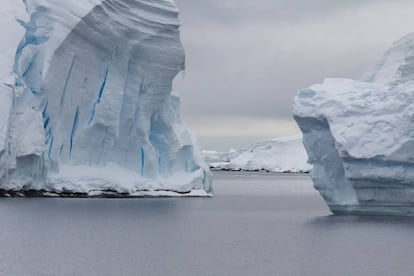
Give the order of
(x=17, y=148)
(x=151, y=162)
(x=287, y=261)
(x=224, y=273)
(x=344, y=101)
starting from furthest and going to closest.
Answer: (x=151, y=162) → (x=17, y=148) → (x=344, y=101) → (x=287, y=261) → (x=224, y=273)

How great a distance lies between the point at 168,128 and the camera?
111 ft

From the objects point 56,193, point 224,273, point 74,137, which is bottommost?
point 224,273

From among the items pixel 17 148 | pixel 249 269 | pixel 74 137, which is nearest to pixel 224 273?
pixel 249 269

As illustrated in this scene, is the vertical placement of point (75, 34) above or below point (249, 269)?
above

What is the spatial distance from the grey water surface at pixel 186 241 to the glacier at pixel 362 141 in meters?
0.63

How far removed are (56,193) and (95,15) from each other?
5780 mm

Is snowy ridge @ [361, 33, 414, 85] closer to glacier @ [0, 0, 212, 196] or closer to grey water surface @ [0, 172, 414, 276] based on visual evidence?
grey water surface @ [0, 172, 414, 276]

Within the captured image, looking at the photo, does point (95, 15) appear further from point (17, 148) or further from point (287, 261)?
point (287, 261)

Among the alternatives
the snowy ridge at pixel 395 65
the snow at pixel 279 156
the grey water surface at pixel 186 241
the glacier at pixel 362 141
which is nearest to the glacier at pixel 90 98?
the grey water surface at pixel 186 241

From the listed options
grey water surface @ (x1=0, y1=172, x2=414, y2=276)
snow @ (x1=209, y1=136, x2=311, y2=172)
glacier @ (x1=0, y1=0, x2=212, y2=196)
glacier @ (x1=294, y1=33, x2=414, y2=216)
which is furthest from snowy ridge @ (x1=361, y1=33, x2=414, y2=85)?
snow @ (x1=209, y1=136, x2=311, y2=172)

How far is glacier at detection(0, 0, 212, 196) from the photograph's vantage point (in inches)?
1104

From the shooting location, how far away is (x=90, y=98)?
30609 mm

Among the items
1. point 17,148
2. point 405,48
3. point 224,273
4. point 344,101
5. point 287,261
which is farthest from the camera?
point 405,48

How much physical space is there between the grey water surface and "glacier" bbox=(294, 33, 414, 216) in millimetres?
630
